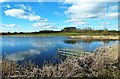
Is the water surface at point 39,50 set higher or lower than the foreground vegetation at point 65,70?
lower

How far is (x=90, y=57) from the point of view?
1052 centimetres

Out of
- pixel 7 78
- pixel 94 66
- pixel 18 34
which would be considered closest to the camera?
pixel 7 78

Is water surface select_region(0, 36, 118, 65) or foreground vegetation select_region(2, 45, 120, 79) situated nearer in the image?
foreground vegetation select_region(2, 45, 120, 79)

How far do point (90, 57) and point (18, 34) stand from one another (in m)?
147

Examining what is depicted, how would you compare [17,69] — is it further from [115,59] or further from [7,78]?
[115,59]

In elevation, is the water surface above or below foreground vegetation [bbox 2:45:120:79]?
below

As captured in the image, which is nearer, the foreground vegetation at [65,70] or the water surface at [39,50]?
the foreground vegetation at [65,70]

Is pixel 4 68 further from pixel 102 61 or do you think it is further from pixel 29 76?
pixel 102 61

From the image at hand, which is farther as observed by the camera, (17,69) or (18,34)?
(18,34)

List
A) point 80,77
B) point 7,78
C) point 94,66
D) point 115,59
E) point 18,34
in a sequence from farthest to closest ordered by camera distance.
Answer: point 18,34
point 115,59
point 94,66
point 80,77
point 7,78

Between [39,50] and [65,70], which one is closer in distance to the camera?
[65,70]

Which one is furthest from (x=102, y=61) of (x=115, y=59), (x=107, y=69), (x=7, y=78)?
(x=7, y=78)

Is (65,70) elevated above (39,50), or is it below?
above

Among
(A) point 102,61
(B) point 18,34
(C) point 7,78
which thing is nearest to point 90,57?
(A) point 102,61
